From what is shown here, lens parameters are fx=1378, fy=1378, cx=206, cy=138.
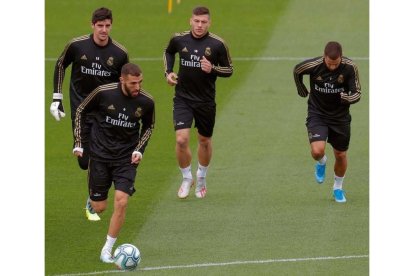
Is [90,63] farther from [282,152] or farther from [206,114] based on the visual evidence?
[282,152]

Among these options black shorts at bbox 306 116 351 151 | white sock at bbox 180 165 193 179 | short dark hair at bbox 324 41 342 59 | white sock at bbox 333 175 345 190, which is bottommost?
white sock at bbox 333 175 345 190

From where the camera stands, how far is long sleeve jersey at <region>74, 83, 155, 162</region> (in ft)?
53.9

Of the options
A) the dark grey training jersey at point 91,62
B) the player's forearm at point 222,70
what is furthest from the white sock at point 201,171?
the dark grey training jersey at point 91,62

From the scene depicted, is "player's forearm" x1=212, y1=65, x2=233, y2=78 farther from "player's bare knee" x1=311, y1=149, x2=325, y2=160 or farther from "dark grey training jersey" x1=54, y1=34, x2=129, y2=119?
"player's bare knee" x1=311, y1=149, x2=325, y2=160

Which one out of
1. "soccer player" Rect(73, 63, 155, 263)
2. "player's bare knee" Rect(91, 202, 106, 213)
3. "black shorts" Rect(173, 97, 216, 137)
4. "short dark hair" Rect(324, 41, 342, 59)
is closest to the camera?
"soccer player" Rect(73, 63, 155, 263)

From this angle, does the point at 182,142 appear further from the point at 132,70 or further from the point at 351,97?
the point at 132,70

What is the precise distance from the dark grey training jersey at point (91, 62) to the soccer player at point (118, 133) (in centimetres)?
152

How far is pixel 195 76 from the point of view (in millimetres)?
19406

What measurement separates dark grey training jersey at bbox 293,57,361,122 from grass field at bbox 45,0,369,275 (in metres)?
1.30

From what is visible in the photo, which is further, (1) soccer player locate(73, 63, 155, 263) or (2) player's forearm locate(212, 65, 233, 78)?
(2) player's forearm locate(212, 65, 233, 78)

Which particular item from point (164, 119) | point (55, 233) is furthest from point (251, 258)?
point (164, 119)

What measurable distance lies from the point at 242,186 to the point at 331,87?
2.46 metres

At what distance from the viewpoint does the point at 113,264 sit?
16031mm

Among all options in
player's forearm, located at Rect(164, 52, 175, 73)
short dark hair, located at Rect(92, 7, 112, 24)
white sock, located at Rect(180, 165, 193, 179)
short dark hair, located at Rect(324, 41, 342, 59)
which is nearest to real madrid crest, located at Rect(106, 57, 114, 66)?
short dark hair, located at Rect(92, 7, 112, 24)
